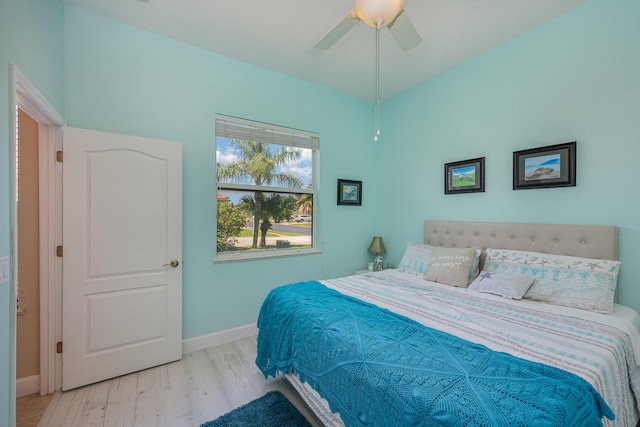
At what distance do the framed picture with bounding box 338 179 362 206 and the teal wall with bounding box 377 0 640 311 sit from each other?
0.75m

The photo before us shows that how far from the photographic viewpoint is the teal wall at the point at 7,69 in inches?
49.4

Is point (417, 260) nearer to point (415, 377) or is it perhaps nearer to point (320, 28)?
point (415, 377)

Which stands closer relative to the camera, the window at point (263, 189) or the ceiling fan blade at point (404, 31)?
the ceiling fan blade at point (404, 31)

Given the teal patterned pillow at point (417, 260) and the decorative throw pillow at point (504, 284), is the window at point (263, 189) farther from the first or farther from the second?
the decorative throw pillow at point (504, 284)

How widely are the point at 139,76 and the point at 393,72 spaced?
8.66ft

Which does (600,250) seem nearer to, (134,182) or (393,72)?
(393,72)

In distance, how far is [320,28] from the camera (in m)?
2.39

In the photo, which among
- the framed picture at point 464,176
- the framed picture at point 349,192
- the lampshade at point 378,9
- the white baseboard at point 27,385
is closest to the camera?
the lampshade at point 378,9

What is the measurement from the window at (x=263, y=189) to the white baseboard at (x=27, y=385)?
1573mm

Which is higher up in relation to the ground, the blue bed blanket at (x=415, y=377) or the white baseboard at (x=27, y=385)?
the blue bed blanket at (x=415, y=377)

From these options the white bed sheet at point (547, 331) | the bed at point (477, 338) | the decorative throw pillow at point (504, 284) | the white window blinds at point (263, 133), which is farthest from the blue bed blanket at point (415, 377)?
the white window blinds at point (263, 133)

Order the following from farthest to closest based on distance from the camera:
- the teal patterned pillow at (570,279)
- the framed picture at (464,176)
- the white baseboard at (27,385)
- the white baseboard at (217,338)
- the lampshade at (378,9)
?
the framed picture at (464,176) < the white baseboard at (217,338) < the white baseboard at (27,385) < the teal patterned pillow at (570,279) < the lampshade at (378,9)

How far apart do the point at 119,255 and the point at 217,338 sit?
127 centimetres

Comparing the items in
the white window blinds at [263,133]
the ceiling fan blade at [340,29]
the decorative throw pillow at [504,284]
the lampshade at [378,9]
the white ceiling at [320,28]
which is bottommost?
the decorative throw pillow at [504,284]
